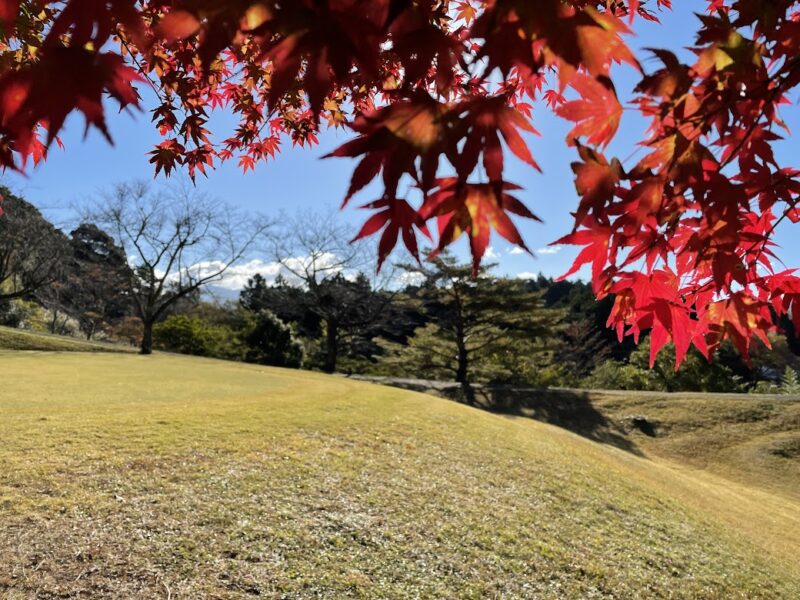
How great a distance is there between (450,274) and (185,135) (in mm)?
12568

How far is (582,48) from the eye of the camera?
2.40ft

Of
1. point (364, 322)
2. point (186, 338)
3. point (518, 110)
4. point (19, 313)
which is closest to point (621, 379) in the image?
point (364, 322)

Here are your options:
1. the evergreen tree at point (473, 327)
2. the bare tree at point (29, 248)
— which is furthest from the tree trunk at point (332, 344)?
the bare tree at point (29, 248)

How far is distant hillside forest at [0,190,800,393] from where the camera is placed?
48.5 feet

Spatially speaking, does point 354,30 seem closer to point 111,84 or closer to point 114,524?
point 111,84

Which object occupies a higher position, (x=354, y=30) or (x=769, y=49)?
(x=769, y=49)

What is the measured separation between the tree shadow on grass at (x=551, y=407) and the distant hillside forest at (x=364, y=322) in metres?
2.41

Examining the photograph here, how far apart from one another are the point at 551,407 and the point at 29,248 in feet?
51.4

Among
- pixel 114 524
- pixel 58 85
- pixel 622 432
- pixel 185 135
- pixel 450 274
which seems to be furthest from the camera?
pixel 450 274

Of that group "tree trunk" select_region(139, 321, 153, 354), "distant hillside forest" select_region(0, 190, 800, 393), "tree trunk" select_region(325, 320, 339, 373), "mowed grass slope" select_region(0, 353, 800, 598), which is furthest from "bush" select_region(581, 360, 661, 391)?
"tree trunk" select_region(139, 321, 153, 354)

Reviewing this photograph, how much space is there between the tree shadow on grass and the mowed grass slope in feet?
11.6

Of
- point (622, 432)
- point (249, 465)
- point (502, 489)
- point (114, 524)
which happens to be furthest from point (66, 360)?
point (622, 432)

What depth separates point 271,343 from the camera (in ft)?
55.6

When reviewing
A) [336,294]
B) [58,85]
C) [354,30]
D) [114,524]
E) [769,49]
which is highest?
[336,294]
